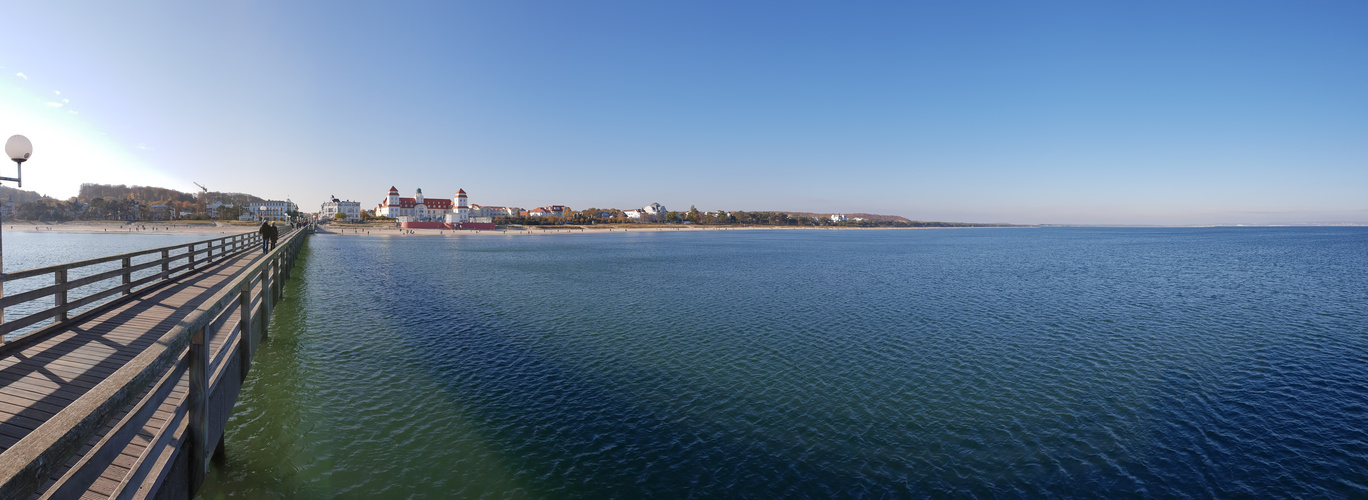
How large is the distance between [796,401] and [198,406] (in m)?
11.2

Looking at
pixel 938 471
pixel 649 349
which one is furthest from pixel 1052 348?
pixel 649 349

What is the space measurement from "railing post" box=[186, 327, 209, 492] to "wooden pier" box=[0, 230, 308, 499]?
0.01 m

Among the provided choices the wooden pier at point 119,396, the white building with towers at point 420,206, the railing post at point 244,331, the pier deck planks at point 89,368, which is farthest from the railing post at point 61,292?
the white building with towers at point 420,206

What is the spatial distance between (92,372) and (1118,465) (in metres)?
16.5

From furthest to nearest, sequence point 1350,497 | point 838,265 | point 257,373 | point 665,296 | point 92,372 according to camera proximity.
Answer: point 838,265 < point 665,296 < point 257,373 < point 1350,497 < point 92,372

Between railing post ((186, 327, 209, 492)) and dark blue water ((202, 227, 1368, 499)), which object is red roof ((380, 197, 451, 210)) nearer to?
dark blue water ((202, 227, 1368, 499))

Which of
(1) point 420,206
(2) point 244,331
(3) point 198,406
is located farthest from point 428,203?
(3) point 198,406

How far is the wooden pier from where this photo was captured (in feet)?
9.08

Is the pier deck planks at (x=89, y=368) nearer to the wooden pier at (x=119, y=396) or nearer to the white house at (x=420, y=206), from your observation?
the wooden pier at (x=119, y=396)

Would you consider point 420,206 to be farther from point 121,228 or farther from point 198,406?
point 198,406

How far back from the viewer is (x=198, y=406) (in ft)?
18.2

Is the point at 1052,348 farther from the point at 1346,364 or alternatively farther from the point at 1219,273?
the point at 1219,273

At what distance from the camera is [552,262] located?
53.8m

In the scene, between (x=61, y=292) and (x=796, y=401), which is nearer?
(x=61, y=292)
